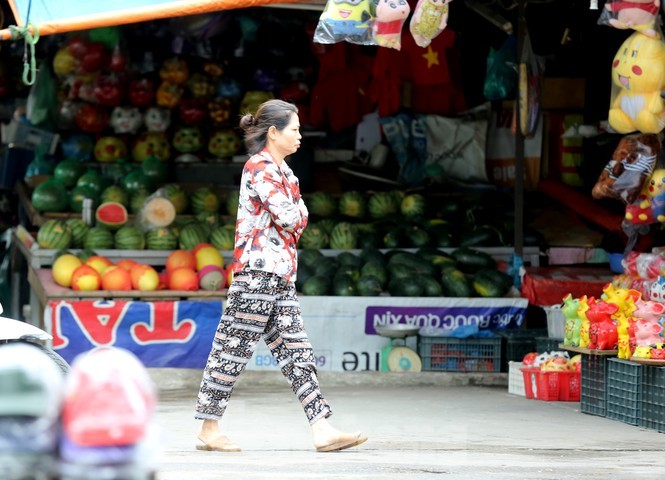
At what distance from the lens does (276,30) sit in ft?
43.9

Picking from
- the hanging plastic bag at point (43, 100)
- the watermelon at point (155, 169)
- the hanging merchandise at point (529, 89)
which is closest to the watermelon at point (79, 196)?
the watermelon at point (155, 169)

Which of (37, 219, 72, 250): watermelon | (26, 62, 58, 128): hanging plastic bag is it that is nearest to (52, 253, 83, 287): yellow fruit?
(37, 219, 72, 250): watermelon

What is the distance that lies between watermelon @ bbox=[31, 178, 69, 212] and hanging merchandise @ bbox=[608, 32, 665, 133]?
5895mm

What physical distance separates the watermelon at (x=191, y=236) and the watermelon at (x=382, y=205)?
192 cm

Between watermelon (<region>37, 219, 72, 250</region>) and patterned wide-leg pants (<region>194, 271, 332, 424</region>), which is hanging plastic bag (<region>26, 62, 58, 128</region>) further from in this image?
patterned wide-leg pants (<region>194, 271, 332, 424</region>)

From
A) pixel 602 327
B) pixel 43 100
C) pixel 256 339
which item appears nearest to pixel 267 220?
pixel 256 339

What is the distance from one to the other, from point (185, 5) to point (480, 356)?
14.4 ft

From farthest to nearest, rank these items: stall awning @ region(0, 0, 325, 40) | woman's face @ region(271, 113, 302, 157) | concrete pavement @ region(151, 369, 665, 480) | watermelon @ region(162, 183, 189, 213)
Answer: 1. watermelon @ region(162, 183, 189, 213)
2. stall awning @ region(0, 0, 325, 40)
3. woman's face @ region(271, 113, 302, 157)
4. concrete pavement @ region(151, 369, 665, 480)

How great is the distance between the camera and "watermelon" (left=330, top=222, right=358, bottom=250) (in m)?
11.6

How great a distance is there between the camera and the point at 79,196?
11.9m

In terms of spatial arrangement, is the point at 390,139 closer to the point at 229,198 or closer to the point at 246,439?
the point at 229,198

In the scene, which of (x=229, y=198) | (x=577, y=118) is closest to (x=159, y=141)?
(x=229, y=198)

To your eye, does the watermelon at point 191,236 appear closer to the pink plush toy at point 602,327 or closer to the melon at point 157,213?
the melon at point 157,213

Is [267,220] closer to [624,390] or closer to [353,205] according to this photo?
[624,390]
